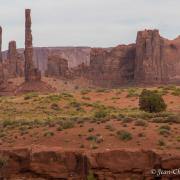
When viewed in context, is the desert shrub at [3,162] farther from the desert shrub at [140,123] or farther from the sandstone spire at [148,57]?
the sandstone spire at [148,57]

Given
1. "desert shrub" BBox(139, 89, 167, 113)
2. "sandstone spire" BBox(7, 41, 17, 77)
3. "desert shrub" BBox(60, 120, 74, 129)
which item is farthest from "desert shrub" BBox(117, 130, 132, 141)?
"sandstone spire" BBox(7, 41, 17, 77)

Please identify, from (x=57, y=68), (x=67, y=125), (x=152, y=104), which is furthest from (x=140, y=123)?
(x=57, y=68)

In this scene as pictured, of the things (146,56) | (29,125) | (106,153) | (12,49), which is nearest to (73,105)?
(29,125)

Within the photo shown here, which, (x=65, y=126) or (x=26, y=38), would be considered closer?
(x=65, y=126)

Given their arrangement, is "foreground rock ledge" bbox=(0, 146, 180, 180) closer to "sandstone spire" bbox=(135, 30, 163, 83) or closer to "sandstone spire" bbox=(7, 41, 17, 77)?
"sandstone spire" bbox=(135, 30, 163, 83)

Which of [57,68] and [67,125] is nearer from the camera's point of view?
[67,125]

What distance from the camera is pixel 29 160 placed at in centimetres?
2506

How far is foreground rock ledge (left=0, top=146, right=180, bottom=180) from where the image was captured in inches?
899

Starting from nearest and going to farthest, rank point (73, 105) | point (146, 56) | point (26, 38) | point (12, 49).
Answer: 1. point (73, 105)
2. point (26, 38)
3. point (146, 56)
4. point (12, 49)

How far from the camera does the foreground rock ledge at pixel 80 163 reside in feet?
74.9

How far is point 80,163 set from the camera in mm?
23688

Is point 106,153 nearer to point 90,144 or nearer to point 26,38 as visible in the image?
point 90,144

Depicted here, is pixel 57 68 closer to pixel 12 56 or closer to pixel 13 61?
pixel 13 61

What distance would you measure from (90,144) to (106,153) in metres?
1.53
